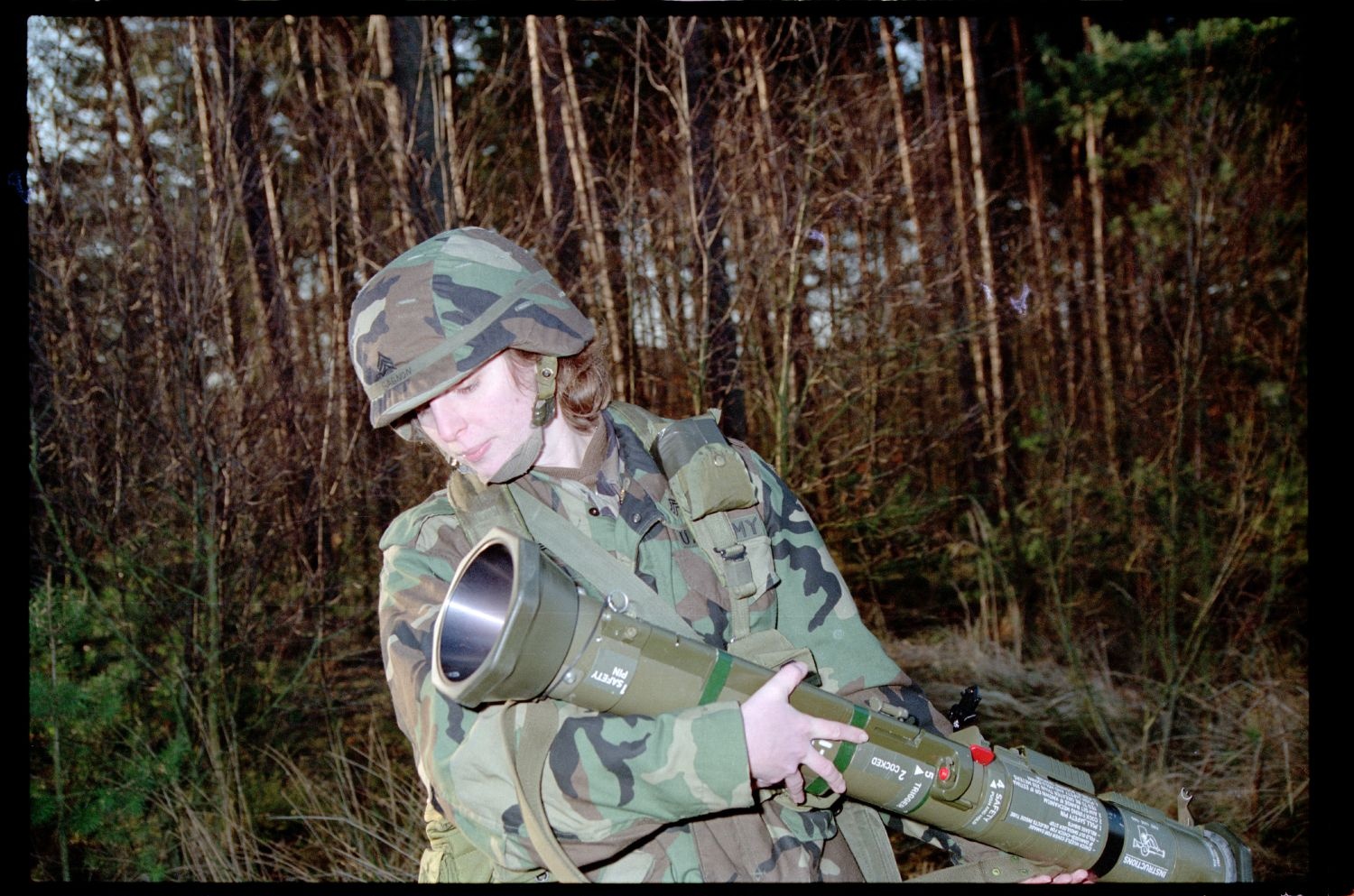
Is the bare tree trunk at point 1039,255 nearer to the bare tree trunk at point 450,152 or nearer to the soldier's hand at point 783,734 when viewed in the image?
the bare tree trunk at point 450,152

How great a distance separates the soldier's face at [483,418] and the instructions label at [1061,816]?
120cm

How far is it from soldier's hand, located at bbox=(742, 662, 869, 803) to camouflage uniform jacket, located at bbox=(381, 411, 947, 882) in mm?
37

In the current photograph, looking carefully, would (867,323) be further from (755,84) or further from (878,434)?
(755,84)

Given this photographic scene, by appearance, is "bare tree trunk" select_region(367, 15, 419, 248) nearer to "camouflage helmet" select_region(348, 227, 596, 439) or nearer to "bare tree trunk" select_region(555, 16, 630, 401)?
"bare tree trunk" select_region(555, 16, 630, 401)

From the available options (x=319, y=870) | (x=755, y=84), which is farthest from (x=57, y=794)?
(x=755, y=84)

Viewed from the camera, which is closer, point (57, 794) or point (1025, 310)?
point (57, 794)

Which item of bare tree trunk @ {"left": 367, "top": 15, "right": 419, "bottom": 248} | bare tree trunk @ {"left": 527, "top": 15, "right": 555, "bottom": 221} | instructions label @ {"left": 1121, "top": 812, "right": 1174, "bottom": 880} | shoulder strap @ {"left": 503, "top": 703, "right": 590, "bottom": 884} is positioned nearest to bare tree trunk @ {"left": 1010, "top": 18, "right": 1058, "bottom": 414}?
bare tree trunk @ {"left": 527, "top": 15, "right": 555, "bottom": 221}

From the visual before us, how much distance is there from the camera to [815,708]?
61.2 inches

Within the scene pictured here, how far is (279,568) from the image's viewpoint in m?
4.76

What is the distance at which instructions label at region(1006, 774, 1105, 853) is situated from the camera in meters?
1.77

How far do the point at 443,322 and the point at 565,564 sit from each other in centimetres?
52

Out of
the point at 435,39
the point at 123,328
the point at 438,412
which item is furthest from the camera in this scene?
the point at 435,39

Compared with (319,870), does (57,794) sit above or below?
above

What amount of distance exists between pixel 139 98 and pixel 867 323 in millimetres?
4385
